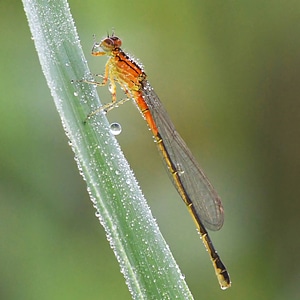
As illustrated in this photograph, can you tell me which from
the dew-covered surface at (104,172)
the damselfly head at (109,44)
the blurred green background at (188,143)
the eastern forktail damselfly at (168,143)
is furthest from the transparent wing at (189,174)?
the dew-covered surface at (104,172)

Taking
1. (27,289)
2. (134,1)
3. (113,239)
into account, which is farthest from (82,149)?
(134,1)

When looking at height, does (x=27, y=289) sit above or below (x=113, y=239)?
above

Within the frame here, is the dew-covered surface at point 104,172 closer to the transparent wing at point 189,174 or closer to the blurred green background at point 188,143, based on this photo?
the transparent wing at point 189,174

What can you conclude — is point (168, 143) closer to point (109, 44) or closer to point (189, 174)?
point (189, 174)

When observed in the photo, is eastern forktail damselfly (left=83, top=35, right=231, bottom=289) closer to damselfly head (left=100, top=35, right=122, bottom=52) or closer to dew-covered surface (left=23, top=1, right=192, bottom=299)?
damselfly head (left=100, top=35, right=122, bottom=52)

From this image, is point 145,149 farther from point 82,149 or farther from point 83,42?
point 82,149

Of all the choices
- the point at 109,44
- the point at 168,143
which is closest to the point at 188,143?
the point at 168,143
